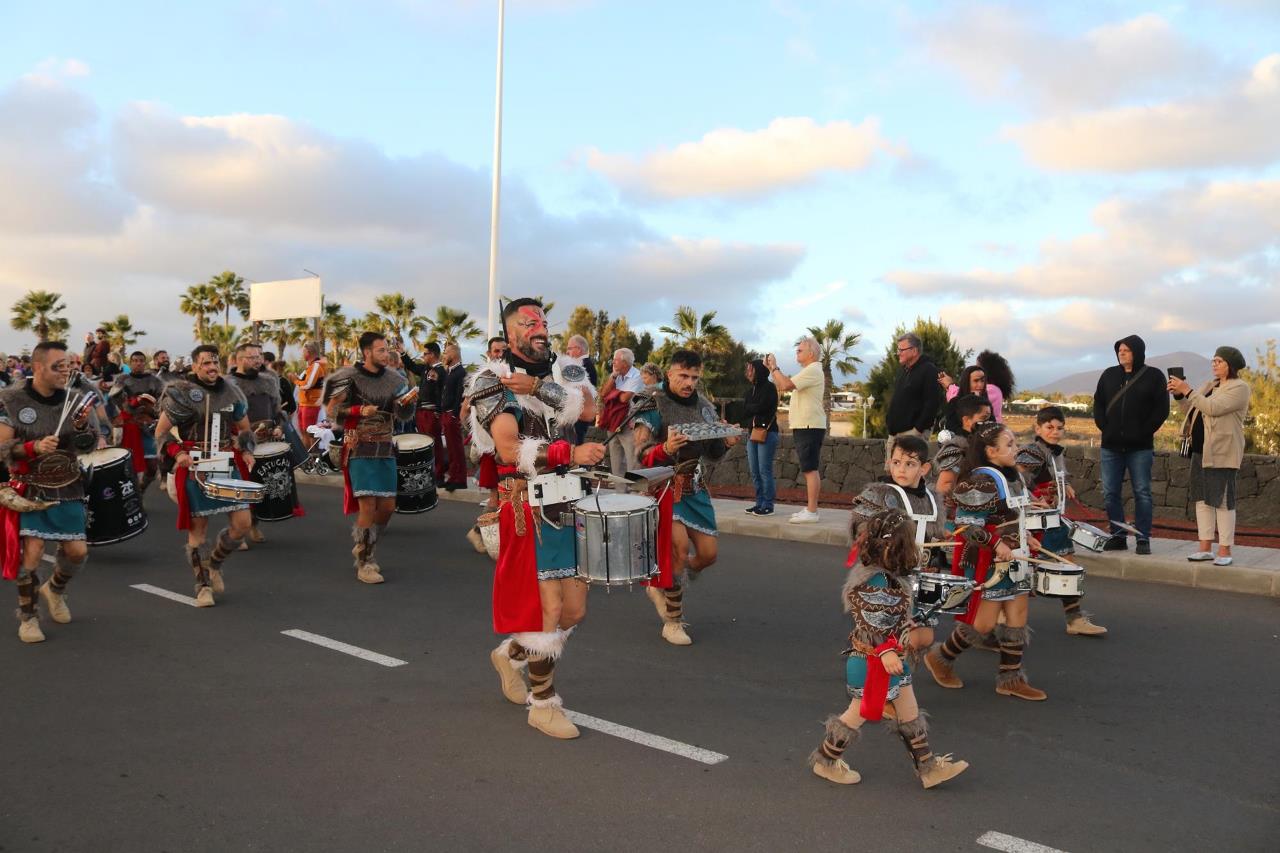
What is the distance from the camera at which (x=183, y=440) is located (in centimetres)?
855

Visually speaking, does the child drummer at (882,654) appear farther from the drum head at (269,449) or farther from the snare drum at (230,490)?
the drum head at (269,449)

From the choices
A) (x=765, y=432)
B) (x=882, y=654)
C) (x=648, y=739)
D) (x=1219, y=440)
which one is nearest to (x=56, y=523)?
(x=648, y=739)

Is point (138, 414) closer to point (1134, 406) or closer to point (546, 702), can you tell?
point (546, 702)

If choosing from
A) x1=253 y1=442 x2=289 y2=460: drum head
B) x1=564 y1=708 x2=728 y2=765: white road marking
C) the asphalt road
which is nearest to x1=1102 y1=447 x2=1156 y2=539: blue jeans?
the asphalt road

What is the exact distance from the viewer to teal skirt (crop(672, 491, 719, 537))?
7.41 meters

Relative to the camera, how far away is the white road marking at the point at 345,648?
6804 mm

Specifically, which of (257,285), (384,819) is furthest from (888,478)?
(257,285)

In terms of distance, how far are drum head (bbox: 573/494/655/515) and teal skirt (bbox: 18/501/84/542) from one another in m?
3.88

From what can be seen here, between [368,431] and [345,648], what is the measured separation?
2.74 m

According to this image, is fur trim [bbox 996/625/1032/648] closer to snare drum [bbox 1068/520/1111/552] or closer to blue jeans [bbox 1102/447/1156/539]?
snare drum [bbox 1068/520/1111/552]

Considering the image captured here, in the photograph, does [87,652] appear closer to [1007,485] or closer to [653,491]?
[653,491]

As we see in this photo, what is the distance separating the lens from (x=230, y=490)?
7988mm

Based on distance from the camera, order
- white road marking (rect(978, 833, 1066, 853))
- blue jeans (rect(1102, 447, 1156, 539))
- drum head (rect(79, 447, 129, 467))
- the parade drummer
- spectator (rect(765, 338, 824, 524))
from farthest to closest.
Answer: spectator (rect(765, 338, 824, 524)), blue jeans (rect(1102, 447, 1156, 539)), drum head (rect(79, 447, 129, 467)), the parade drummer, white road marking (rect(978, 833, 1066, 853))

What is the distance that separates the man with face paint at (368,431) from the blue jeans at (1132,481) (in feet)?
21.5
